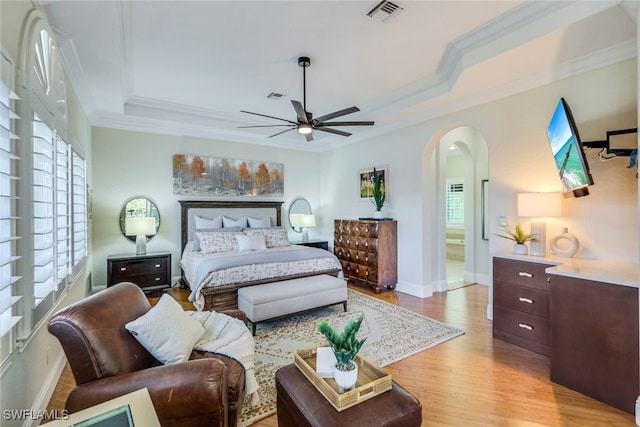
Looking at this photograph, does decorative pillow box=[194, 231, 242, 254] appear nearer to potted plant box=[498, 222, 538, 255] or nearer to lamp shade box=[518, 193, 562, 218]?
potted plant box=[498, 222, 538, 255]

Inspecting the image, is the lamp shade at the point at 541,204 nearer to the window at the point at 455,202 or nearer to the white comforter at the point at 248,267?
the white comforter at the point at 248,267

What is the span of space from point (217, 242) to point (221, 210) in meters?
1.01

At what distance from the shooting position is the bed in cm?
359

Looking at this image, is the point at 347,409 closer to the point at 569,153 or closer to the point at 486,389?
the point at 486,389

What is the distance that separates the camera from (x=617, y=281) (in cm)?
207

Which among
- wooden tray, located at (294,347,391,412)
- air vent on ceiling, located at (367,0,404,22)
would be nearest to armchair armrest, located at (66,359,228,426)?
wooden tray, located at (294,347,391,412)

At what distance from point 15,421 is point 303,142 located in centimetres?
572

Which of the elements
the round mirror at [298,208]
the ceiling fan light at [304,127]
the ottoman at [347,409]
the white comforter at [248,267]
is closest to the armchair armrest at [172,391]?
the ottoman at [347,409]

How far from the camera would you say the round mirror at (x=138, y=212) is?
15.8 ft

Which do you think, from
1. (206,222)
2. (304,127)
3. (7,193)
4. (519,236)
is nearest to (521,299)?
(519,236)

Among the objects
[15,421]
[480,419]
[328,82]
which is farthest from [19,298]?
[328,82]

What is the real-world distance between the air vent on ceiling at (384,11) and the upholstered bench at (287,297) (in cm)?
282

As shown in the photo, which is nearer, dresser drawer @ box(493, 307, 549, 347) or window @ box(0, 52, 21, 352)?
window @ box(0, 52, 21, 352)

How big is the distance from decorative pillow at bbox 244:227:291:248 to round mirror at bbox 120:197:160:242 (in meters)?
1.56
